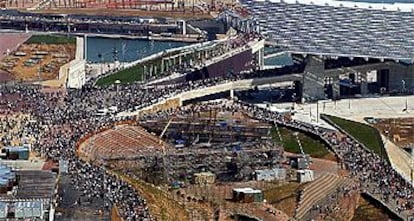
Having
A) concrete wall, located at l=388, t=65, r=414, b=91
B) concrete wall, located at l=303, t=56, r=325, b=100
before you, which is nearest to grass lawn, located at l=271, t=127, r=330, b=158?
concrete wall, located at l=303, t=56, r=325, b=100

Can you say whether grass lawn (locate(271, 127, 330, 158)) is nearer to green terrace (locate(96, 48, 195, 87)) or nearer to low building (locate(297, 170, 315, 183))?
A: low building (locate(297, 170, 315, 183))

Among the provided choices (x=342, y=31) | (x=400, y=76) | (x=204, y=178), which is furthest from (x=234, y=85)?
(x=204, y=178)

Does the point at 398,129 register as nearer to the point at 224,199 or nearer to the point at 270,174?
the point at 270,174

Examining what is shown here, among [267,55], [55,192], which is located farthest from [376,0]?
[55,192]

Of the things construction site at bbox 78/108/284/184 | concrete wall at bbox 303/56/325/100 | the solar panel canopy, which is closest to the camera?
construction site at bbox 78/108/284/184

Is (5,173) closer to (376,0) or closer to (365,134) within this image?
(365,134)

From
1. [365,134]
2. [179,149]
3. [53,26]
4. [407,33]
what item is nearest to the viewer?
[179,149]

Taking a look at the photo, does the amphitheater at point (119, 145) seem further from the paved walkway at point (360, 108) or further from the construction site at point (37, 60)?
the construction site at point (37, 60)
